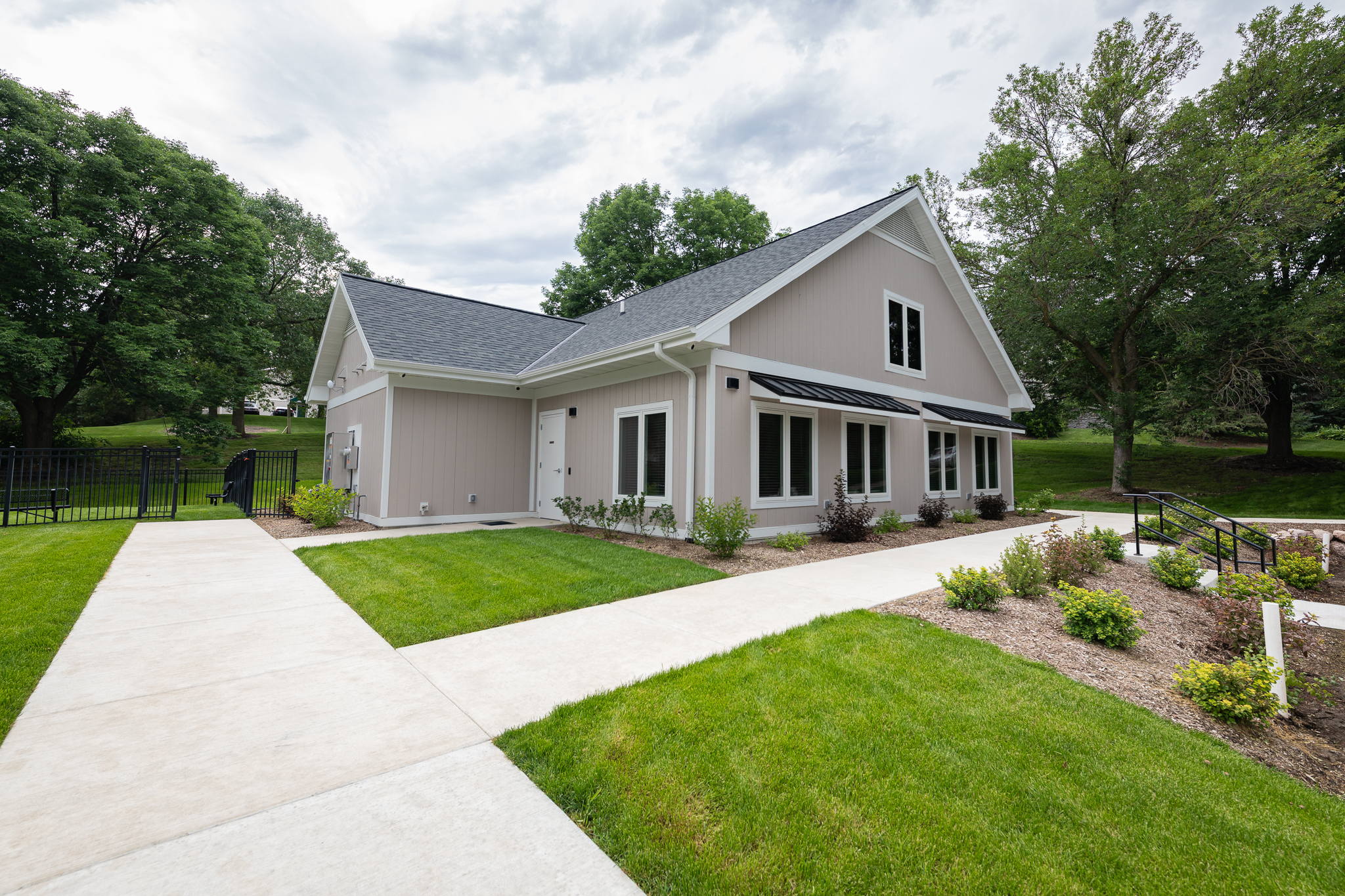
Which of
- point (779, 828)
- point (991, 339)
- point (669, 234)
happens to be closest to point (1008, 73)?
point (991, 339)

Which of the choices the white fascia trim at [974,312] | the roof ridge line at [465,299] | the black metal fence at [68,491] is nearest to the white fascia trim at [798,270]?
the white fascia trim at [974,312]

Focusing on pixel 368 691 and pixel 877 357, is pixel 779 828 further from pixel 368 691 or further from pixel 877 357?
pixel 877 357

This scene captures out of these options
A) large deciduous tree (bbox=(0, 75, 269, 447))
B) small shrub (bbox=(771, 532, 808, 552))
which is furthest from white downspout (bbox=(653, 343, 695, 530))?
large deciduous tree (bbox=(0, 75, 269, 447))

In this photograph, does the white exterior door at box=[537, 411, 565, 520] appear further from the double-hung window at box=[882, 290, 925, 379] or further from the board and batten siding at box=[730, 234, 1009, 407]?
the double-hung window at box=[882, 290, 925, 379]

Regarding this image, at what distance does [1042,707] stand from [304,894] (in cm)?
364

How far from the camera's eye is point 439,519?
1075 cm

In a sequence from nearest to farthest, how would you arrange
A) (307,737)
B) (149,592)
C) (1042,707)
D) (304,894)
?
(304,894)
(307,737)
(1042,707)
(149,592)

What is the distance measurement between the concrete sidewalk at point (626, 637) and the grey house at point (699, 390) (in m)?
2.66

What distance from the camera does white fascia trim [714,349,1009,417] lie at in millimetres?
8719

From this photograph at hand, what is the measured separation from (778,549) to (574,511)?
3.95 m

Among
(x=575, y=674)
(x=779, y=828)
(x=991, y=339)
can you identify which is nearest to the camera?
(x=779, y=828)

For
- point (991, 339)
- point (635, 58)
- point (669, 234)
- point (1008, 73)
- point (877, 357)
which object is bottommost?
point (877, 357)

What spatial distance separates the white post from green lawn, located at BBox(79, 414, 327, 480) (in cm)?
2662

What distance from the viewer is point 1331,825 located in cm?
225
